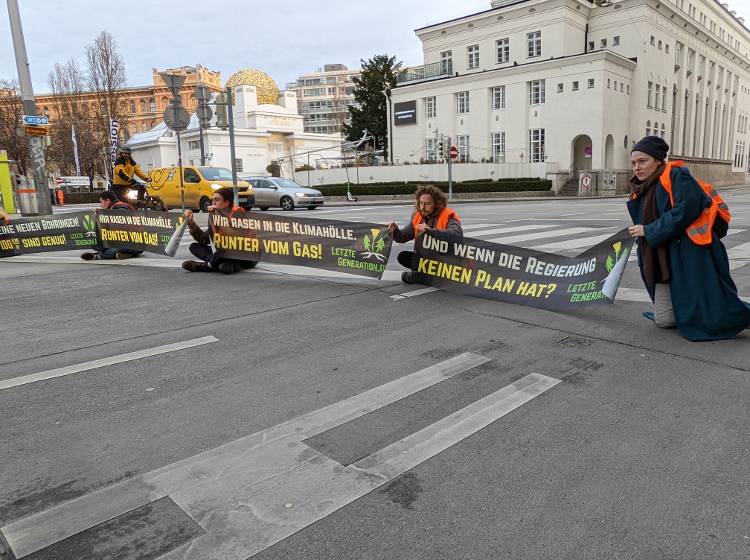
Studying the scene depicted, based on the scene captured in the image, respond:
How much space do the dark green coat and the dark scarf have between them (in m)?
0.09

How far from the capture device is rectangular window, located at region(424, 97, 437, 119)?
171ft

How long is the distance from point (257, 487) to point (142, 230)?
25.9ft

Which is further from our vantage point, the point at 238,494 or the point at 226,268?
the point at 226,268

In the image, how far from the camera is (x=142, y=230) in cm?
957

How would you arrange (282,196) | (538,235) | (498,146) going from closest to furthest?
(538,235), (282,196), (498,146)

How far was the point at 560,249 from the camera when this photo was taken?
10148mm

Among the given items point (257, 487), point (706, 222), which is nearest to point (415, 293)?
point (706, 222)

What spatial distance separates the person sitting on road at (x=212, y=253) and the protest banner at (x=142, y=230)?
506mm

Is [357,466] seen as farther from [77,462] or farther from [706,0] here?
A: [706,0]

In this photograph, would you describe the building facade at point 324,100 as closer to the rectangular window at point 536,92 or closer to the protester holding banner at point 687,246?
the rectangular window at point 536,92

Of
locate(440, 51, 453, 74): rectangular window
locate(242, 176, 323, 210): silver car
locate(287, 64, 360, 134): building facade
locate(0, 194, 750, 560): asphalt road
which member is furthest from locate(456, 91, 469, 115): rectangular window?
locate(287, 64, 360, 134): building facade

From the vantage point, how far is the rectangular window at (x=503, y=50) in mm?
49750

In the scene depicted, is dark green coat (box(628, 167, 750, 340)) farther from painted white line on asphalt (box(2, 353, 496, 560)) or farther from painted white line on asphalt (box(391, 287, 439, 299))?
painted white line on asphalt (box(2, 353, 496, 560))

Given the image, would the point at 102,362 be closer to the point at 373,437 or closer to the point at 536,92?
the point at 373,437
